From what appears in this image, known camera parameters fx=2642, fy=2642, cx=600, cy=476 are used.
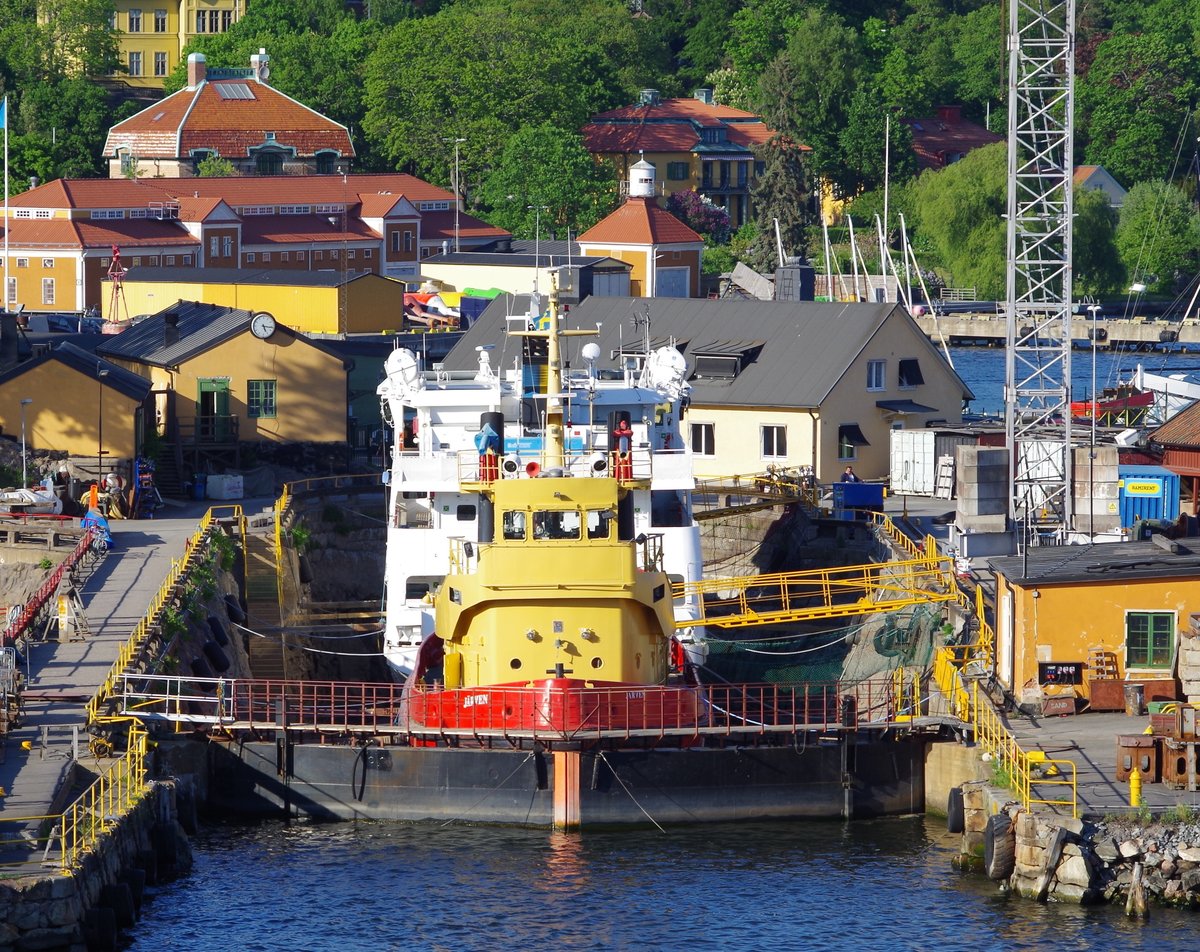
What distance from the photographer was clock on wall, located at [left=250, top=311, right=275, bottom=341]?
7050cm

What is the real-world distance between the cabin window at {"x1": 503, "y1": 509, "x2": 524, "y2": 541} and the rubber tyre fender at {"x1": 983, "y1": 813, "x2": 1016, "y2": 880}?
383 inches

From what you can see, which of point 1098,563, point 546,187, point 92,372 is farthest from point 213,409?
point 546,187

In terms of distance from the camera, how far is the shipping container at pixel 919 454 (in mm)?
68562

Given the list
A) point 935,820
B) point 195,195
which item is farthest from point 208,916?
point 195,195

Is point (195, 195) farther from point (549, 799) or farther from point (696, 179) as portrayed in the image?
point (549, 799)

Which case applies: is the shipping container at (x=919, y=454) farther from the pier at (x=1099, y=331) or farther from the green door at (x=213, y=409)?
the pier at (x=1099, y=331)

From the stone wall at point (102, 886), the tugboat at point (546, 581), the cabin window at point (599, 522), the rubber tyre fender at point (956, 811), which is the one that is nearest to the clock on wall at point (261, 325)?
the tugboat at point (546, 581)

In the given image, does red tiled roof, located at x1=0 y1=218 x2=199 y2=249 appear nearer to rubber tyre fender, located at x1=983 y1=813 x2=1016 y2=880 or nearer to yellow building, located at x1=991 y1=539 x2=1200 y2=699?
yellow building, located at x1=991 y1=539 x2=1200 y2=699

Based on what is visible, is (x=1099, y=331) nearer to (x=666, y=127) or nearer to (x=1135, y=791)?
(x=666, y=127)

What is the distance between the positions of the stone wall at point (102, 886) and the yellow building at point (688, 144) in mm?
120228

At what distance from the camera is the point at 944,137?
554ft

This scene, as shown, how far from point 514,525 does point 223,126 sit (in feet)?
367

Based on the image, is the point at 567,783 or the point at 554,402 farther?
the point at 554,402

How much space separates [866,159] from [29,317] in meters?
72.9
